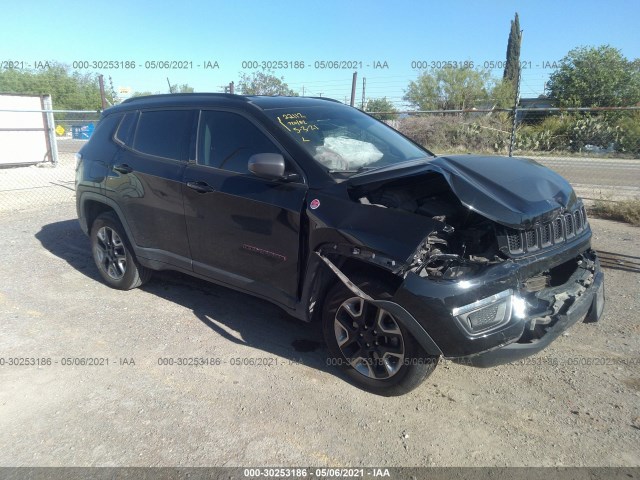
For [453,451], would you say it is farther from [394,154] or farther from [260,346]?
[394,154]

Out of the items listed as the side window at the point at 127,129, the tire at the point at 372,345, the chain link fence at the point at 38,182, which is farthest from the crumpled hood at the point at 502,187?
the chain link fence at the point at 38,182

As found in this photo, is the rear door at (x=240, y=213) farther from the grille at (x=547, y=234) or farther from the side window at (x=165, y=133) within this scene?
the grille at (x=547, y=234)

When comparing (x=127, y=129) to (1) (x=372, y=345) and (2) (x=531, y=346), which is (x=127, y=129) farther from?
(2) (x=531, y=346)

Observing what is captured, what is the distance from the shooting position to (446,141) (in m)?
17.9

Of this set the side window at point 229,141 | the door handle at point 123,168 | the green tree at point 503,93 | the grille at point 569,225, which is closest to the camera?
the grille at point 569,225

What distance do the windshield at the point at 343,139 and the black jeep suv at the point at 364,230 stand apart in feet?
0.05

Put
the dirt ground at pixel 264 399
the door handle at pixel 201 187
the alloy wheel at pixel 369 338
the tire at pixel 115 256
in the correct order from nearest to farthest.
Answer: the dirt ground at pixel 264 399 < the alloy wheel at pixel 369 338 < the door handle at pixel 201 187 < the tire at pixel 115 256

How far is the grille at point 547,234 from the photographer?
3031 millimetres

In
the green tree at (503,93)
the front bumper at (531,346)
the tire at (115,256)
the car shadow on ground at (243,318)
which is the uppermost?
the green tree at (503,93)

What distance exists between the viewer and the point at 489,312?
112 inches

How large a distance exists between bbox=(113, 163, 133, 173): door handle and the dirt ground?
132 cm

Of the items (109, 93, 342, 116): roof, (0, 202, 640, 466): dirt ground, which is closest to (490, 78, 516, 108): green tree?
(0, 202, 640, 466): dirt ground

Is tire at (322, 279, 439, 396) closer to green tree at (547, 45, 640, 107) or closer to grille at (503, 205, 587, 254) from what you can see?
grille at (503, 205, 587, 254)

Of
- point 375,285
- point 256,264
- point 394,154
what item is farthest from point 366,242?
point 394,154
